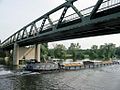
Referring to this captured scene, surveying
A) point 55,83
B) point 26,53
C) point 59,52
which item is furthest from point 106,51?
point 55,83

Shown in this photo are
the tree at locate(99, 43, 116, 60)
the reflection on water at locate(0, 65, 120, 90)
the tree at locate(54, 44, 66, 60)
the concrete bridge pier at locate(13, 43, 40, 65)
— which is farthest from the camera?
the tree at locate(99, 43, 116, 60)

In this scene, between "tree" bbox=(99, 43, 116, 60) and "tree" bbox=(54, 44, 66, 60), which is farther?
"tree" bbox=(99, 43, 116, 60)

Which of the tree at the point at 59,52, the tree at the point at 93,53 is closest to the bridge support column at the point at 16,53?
the tree at the point at 59,52

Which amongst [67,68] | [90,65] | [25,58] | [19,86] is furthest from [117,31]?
[25,58]

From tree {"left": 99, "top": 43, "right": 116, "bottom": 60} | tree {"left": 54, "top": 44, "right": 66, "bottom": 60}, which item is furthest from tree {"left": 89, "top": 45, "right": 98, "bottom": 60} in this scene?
tree {"left": 54, "top": 44, "right": 66, "bottom": 60}

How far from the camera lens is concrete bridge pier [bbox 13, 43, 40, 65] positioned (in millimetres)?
101375

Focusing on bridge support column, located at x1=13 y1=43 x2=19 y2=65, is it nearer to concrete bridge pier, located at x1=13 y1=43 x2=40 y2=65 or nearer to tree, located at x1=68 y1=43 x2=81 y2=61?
concrete bridge pier, located at x1=13 y1=43 x2=40 y2=65

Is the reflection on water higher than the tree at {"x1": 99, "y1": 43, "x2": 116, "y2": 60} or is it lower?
lower

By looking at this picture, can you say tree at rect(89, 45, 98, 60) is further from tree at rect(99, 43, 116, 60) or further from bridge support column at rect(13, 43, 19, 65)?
bridge support column at rect(13, 43, 19, 65)

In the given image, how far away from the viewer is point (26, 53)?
105188mm

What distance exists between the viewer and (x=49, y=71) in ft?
234

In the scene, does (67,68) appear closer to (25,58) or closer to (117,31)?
(25,58)

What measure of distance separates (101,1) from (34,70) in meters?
39.9

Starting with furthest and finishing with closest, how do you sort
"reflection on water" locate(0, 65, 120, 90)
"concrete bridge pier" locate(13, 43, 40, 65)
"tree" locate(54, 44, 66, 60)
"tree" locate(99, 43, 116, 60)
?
"tree" locate(99, 43, 116, 60) < "tree" locate(54, 44, 66, 60) < "concrete bridge pier" locate(13, 43, 40, 65) < "reflection on water" locate(0, 65, 120, 90)
